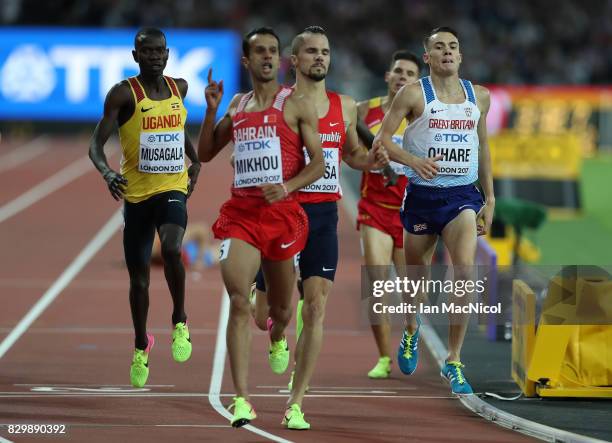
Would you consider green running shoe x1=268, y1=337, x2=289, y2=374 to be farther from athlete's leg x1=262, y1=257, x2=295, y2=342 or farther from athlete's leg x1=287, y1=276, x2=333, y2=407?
athlete's leg x1=287, y1=276, x2=333, y2=407

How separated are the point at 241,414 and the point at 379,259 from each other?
9.51 ft

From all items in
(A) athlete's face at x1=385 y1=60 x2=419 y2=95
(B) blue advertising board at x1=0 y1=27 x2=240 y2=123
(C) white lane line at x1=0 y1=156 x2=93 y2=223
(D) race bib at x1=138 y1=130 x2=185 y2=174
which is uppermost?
(B) blue advertising board at x1=0 y1=27 x2=240 y2=123

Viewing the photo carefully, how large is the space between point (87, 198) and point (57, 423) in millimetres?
17658

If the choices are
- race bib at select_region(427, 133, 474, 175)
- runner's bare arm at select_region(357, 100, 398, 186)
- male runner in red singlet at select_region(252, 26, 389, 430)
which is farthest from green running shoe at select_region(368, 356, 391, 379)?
male runner in red singlet at select_region(252, 26, 389, 430)

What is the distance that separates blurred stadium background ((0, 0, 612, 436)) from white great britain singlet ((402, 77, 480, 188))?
22.2m

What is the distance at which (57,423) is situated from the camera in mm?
8594

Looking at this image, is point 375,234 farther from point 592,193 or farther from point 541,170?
point 592,193

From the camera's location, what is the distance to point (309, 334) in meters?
8.54

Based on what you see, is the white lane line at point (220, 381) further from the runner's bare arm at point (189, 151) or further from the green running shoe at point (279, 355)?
the runner's bare arm at point (189, 151)

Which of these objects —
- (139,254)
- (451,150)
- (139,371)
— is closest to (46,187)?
(139,254)

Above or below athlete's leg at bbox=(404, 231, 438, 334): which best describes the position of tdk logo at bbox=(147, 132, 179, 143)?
above

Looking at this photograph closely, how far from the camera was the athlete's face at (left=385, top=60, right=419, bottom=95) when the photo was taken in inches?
423

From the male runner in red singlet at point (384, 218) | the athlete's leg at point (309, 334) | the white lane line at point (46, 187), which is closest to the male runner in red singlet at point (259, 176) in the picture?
the athlete's leg at point (309, 334)

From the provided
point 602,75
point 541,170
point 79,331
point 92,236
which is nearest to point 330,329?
→ point 79,331
